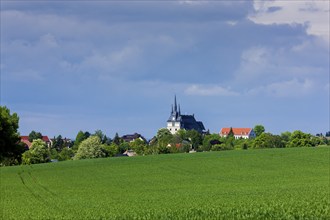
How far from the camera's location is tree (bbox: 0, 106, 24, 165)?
294 ft

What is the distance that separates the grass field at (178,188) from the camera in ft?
84.6

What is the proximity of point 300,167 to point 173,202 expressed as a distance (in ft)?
102

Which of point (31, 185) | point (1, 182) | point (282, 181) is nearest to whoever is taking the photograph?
point (282, 181)

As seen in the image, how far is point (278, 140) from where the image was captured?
556ft

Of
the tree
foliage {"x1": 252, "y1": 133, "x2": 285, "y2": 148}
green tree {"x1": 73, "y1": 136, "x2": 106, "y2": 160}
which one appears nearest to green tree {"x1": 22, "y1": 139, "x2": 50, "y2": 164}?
green tree {"x1": 73, "y1": 136, "x2": 106, "y2": 160}

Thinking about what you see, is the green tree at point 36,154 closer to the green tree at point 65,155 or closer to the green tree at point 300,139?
the green tree at point 65,155

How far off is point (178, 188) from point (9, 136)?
50312 mm

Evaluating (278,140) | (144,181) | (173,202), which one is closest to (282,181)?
(144,181)

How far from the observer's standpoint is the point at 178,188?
46.8 m

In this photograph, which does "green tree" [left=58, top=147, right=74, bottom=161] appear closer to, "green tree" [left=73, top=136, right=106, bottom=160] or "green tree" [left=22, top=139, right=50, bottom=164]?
"green tree" [left=73, top=136, right=106, bottom=160]

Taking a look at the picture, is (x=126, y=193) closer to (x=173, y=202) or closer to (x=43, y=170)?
(x=173, y=202)

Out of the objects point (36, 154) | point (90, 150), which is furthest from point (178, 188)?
point (90, 150)

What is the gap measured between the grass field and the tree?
15123mm

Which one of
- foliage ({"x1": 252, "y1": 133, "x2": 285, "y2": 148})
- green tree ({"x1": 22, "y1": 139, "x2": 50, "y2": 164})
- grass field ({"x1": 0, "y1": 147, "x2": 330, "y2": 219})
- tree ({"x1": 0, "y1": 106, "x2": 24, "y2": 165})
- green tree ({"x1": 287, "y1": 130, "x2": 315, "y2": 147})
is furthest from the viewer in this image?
foliage ({"x1": 252, "y1": 133, "x2": 285, "y2": 148})
